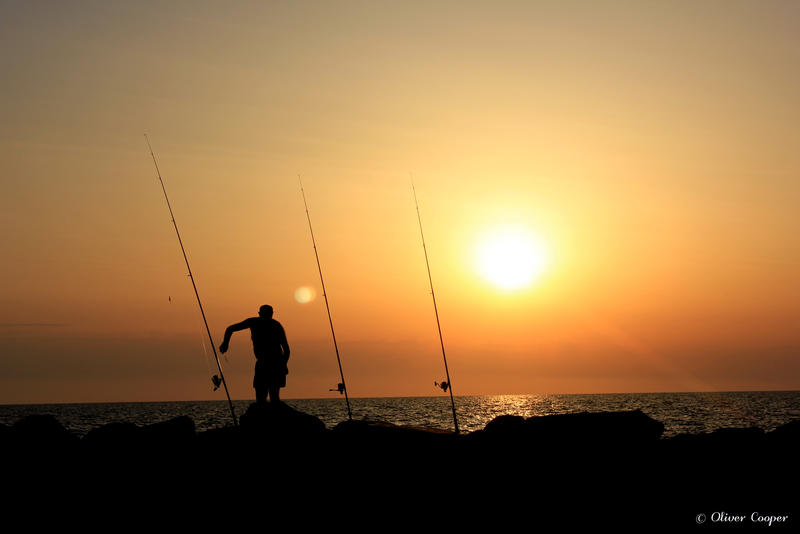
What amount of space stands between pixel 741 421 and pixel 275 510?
47.8m

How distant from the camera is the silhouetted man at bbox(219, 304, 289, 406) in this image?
556 inches

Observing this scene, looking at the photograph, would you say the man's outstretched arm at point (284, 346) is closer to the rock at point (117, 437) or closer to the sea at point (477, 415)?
the rock at point (117, 437)

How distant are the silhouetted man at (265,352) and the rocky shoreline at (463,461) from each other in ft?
1.58

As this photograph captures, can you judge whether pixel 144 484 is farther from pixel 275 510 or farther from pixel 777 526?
pixel 777 526

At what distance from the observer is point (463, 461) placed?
1231 cm

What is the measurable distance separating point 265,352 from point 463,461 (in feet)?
14.4

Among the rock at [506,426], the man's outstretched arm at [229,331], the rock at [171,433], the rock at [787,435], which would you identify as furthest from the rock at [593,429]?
the rock at [171,433]

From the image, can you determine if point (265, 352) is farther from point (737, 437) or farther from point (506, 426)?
point (737, 437)

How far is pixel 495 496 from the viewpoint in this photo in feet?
37.8

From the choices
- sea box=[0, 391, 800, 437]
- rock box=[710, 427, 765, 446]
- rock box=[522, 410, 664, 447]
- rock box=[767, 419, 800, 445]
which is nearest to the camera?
rock box=[522, 410, 664, 447]

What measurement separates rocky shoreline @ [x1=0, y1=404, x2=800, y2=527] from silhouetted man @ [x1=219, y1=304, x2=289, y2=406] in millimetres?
483

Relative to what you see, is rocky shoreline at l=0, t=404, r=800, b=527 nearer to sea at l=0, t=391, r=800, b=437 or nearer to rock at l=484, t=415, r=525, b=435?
rock at l=484, t=415, r=525, b=435

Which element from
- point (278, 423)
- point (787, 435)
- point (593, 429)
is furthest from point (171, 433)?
point (787, 435)

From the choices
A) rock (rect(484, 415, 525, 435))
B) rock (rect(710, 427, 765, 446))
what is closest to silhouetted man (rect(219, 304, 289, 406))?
rock (rect(484, 415, 525, 435))
